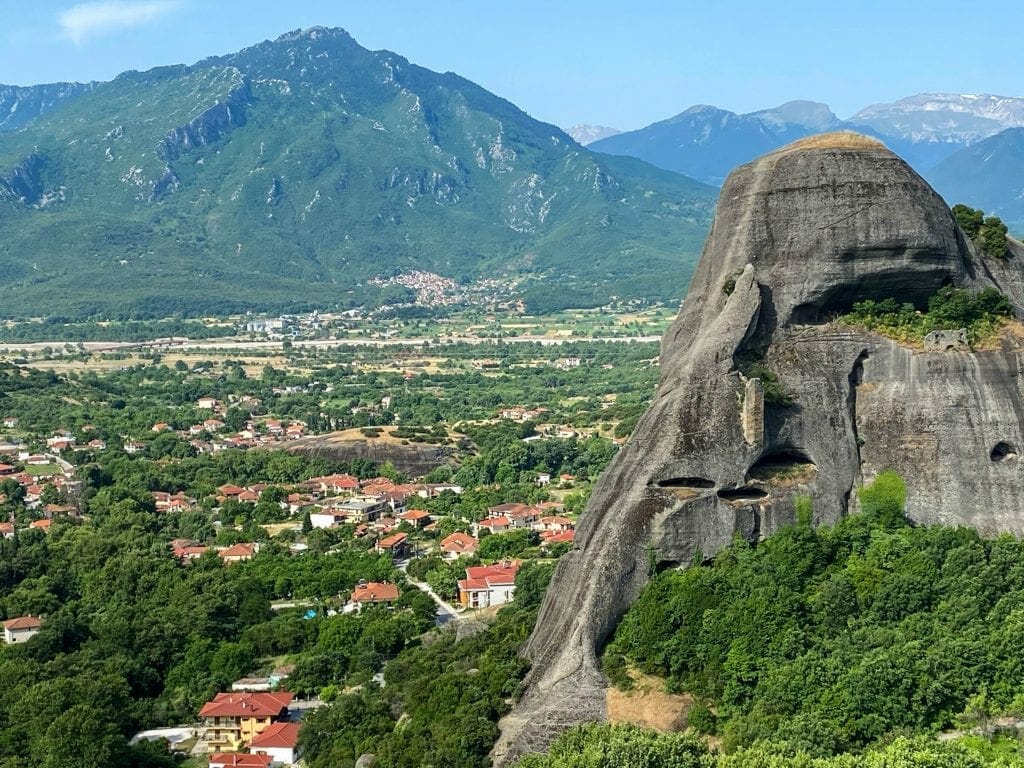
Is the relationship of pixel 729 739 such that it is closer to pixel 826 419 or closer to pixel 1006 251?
pixel 826 419

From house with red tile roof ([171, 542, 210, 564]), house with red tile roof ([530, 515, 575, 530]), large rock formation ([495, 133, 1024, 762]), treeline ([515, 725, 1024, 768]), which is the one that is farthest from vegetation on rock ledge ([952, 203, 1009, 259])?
house with red tile roof ([171, 542, 210, 564])

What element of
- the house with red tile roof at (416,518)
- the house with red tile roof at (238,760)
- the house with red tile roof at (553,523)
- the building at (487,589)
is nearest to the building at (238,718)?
the house with red tile roof at (238,760)

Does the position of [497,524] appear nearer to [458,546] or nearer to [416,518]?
[458,546]

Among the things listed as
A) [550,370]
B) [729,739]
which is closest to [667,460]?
[729,739]

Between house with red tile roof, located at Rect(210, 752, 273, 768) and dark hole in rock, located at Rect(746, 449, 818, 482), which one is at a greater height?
dark hole in rock, located at Rect(746, 449, 818, 482)

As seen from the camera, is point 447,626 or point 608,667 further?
point 447,626

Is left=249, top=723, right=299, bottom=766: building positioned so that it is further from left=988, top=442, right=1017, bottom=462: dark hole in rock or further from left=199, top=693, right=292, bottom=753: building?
left=988, top=442, right=1017, bottom=462: dark hole in rock

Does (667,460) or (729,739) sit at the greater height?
(667,460)

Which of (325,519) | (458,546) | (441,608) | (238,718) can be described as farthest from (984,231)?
(325,519)
